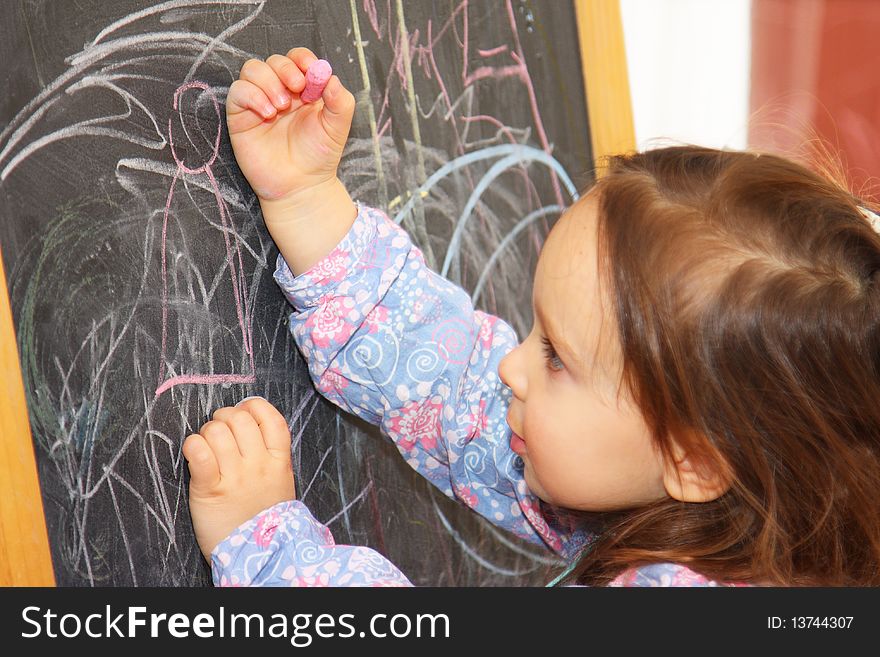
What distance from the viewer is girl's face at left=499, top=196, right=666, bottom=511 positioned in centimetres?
68

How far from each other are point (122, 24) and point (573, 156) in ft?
2.04

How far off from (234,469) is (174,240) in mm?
165

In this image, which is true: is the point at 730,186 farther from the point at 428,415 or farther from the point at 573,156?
the point at 573,156

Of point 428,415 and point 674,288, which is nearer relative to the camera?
point 674,288

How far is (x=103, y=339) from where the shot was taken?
1.94 ft

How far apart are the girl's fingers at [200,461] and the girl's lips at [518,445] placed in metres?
0.25

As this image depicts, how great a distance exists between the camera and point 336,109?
70 centimetres

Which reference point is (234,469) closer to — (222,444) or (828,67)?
(222,444)

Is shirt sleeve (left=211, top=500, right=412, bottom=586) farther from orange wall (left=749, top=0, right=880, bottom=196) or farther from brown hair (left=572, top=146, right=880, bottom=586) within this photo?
orange wall (left=749, top=0, right=880, bottom=196)

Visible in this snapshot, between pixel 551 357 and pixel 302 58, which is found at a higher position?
pixel 302 58

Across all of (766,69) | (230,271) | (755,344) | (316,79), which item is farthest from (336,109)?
(766,69)

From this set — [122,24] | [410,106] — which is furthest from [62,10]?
[410,106]

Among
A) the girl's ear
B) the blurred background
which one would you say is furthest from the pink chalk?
the blurred background

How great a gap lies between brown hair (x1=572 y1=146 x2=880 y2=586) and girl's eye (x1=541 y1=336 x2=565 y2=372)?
6cm
